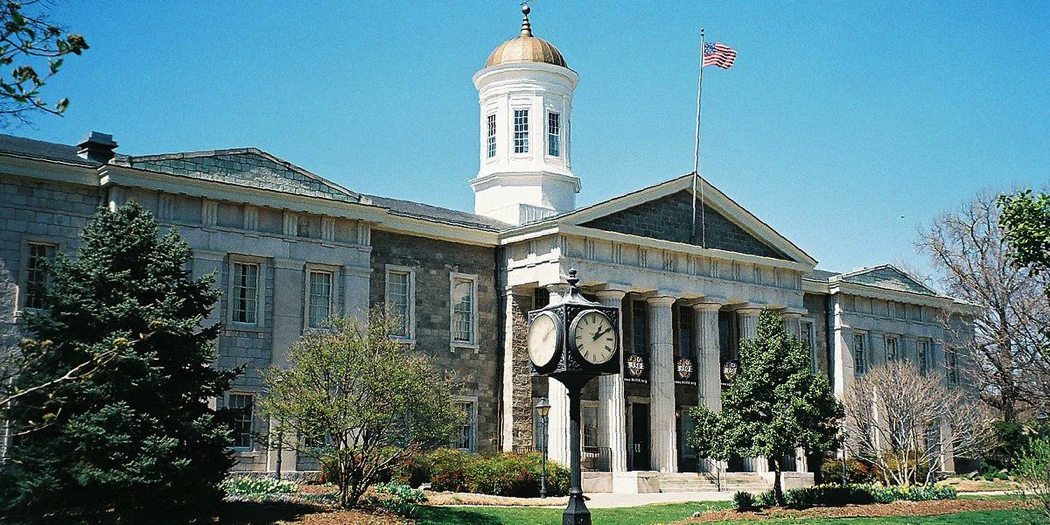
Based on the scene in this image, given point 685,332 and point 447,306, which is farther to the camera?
point 685,332

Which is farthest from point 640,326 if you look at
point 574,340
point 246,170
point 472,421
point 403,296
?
point 574,340

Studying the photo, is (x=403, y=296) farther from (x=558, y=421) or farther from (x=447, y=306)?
(x=558, y=421)

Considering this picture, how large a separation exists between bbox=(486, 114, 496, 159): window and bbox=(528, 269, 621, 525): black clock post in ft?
93.9

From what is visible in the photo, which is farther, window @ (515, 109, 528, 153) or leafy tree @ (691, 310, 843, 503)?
window @ (515, 109, 528, 153)

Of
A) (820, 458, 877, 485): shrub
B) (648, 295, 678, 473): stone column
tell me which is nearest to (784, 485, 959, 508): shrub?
(648, 295, 678, 473): stone column

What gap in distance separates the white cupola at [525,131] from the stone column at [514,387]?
5.49 metres

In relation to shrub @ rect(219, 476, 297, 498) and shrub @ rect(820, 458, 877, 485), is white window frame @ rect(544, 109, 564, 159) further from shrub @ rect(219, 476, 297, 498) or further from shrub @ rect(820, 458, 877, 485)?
shrub @ rect(219, 476, 297, 498)

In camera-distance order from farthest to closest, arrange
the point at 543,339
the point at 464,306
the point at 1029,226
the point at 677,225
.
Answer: the point at 677,225 → the point at 464,306 → the point at 1029,226 → the point at 543,339

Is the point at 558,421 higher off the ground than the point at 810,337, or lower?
lower

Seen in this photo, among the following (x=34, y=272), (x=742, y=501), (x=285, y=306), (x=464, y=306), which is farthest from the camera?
(x=464, y=306)

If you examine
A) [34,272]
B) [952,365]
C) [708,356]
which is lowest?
[708,356]

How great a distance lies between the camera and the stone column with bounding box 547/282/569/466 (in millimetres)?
31688

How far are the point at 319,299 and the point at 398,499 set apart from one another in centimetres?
861

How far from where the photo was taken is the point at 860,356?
44.8 m
